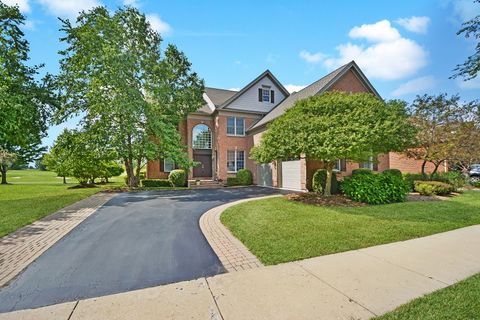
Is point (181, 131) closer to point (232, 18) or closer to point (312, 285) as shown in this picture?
point (232, 18)

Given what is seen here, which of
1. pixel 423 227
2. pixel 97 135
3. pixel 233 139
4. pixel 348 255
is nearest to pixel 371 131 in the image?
pixel 423 227

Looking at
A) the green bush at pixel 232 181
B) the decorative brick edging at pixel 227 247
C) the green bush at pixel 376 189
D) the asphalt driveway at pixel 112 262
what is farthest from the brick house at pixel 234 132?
the asphalt driveway at pixel 112 262

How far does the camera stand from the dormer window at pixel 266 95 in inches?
853

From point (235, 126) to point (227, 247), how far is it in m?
16.7

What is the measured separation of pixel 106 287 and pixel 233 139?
58.3 feet

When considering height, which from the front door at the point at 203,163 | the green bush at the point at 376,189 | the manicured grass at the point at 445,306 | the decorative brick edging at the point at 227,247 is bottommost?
the decorative brick edging at the point at 227,247

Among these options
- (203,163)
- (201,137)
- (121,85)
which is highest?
(121,85)

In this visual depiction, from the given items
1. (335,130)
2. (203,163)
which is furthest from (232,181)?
(335,130)

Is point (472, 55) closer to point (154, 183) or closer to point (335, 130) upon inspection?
point (335, 130)

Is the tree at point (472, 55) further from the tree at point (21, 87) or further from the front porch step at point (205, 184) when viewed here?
the front porch step at point (205, 184)

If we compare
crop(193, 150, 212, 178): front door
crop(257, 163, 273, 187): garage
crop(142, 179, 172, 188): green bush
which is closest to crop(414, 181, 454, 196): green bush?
crop(257, 163, 273, 187): garage

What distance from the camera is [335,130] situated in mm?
8984

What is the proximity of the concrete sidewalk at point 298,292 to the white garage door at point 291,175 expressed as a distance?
423 inches

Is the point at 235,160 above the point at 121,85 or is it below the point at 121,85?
below
